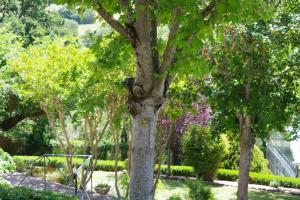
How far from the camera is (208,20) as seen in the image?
20.1 feet

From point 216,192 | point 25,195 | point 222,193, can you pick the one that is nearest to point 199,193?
point 222,193

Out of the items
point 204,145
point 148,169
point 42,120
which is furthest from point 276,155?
point 148,169

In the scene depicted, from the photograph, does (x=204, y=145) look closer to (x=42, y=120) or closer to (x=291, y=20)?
(x=42, y=120)

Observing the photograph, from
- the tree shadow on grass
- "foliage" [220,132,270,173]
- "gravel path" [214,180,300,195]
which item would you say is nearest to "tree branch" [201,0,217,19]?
the tree shadow on grass

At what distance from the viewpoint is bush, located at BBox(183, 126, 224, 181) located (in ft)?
70.7

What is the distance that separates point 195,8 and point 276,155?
21.1 meters

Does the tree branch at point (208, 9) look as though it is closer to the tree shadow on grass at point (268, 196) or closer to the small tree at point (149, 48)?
the small tree at point (149, 48)

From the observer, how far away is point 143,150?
248 inches

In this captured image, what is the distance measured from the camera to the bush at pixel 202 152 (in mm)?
21547

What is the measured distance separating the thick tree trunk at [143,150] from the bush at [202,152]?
15.2 m

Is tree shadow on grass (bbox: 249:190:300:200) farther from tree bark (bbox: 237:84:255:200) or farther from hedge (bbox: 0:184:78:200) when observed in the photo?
hedge (bbox: 0:184:78:200)

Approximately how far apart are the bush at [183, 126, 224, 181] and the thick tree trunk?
1522cm

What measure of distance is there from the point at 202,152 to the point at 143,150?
618 inches

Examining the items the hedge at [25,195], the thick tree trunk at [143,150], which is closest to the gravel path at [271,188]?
the thick tree trunk at [143,150]
